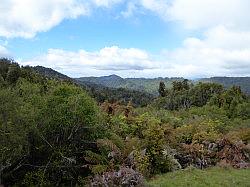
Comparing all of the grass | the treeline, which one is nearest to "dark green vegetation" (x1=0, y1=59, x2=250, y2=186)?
the grass

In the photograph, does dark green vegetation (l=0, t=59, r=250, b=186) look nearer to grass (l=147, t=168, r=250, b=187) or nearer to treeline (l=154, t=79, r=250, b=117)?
grass (l=147, t=168, r=250, b=187)

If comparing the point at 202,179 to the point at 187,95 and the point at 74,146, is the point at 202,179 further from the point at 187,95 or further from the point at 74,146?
the point at 187,95

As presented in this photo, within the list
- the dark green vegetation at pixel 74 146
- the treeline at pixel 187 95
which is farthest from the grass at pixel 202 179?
the treeline at pixel 187 95

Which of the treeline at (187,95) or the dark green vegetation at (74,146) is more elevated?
the dark green vegetation at (74,146)

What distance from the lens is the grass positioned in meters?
14.8

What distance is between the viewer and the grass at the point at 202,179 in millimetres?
14750

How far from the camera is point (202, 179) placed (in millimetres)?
15352

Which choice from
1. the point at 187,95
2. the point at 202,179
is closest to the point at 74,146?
the point at 202,179

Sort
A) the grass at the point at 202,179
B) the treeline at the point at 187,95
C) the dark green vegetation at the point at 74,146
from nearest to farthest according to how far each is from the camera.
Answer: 1. the dark green vegetation at the point at 74,146
2. the grass at the point at 202,179
3. the treeline at the point at 187,95

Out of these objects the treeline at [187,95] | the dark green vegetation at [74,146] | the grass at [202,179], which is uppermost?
the dark green vegetation at [74,146]

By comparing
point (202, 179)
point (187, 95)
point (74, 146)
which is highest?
point (74, 146)

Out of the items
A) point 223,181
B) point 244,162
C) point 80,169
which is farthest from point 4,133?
point 244,162

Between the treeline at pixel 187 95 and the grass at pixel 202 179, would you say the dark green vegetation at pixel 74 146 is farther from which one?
the treeline at pixel 187 95

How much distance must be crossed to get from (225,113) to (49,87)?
177 ft
